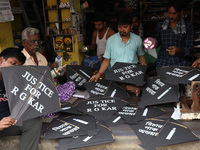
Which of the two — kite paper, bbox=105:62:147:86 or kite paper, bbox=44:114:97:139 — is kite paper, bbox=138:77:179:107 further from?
kite paper, bbox=44:114:97:139

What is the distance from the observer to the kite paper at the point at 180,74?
2.28m

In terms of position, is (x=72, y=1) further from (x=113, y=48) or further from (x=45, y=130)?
(x=45, y=130)

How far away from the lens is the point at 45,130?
7.13ft

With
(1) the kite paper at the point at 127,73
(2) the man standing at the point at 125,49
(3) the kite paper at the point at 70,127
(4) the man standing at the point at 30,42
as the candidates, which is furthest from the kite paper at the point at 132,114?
(4) the man standing at the point at 30,42

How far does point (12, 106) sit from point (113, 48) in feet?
5.37

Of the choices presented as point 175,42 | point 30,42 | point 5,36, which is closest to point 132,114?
point 175,42

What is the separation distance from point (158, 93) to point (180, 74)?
0.35 meters

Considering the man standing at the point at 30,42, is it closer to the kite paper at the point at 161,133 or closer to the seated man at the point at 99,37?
the seated man at the point at 99,37

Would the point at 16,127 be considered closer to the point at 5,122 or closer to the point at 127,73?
the point at 5,122

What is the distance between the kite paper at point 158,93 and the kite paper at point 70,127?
0.72 metres

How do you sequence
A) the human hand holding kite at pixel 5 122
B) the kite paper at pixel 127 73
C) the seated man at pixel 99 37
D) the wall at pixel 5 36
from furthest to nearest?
the seated man at pixel 99 37, the wall at pixel 5 36, the kite paper at pixel 127 73, the human hand holding kite at pixel 5 122

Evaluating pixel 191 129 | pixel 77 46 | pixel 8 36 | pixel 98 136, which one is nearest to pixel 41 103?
pixel 98 136

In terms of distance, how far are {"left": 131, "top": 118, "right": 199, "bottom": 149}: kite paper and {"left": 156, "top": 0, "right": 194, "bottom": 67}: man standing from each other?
105 cm

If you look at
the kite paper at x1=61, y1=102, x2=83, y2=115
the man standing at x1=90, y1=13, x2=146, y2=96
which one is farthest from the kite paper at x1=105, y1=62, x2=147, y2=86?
the kite paper at x1=61, y1=102, x2=83, y2=115
